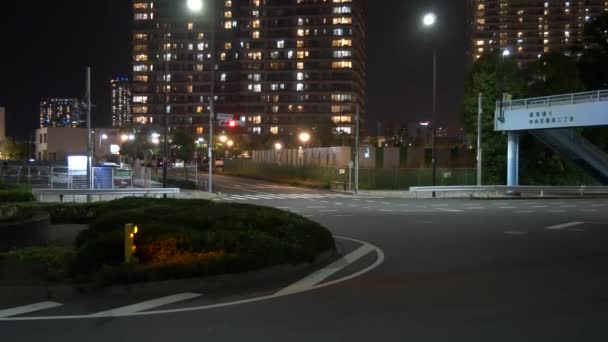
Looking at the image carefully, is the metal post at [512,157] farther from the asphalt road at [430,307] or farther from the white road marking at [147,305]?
the white road marking at [147,305]

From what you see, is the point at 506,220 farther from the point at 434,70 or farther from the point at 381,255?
the point at 434,70

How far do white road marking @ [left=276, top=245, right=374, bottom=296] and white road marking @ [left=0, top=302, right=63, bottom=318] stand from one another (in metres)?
3.49

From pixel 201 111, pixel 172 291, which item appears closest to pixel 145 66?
pixel 201 111

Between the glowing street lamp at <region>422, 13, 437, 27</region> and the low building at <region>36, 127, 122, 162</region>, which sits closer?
the glowing street lamp at <region>422, 13, 437, 27</region>

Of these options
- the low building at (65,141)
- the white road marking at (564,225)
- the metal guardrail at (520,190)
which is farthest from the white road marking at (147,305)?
the low building at (65,141)

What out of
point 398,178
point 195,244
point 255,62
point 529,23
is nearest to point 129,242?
point 195,244

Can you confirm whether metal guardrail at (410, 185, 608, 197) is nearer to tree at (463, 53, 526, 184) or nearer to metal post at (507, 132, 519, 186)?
metal post at (507, 132, 519, 186)

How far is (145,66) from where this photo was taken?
162875mm

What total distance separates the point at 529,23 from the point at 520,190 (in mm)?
161074

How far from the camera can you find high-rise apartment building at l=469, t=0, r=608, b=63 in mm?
186125

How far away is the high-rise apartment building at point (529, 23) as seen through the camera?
186m

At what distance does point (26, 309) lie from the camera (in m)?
9.27

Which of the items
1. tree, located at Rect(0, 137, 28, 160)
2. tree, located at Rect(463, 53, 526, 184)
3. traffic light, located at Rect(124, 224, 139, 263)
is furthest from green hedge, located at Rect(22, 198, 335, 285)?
tree, located at Rect(0, 137, 28, 160)

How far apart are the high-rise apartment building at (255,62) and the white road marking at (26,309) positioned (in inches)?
5510
